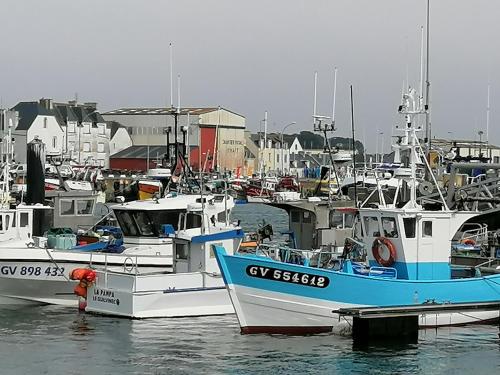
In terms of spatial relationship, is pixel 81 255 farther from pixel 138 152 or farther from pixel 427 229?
pixel 138 152

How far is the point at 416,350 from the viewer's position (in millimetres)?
23219

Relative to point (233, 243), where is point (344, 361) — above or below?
below

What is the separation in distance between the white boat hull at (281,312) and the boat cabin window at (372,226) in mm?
2107

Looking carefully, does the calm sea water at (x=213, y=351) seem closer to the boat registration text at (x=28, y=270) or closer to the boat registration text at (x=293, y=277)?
the boat registration text at (x=293, y=277)

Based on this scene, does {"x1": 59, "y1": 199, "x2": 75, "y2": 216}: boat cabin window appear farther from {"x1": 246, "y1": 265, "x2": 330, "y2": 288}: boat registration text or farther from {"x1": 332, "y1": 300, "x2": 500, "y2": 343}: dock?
{"x1": 332, "y1": 300, "x2": 500, "y2": 343}: dock

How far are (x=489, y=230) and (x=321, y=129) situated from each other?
8.34 meters

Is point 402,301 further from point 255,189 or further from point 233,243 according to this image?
point 255,189

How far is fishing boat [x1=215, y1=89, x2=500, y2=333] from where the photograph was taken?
2344 centimetres

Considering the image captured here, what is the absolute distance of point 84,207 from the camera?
39.9 m

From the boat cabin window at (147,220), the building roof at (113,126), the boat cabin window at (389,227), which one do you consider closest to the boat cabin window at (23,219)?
the boat cabin window at (147,220)

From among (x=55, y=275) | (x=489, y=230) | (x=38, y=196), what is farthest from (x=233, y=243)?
(x=489, y=230)

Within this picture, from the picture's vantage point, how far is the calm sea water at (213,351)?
850 inches

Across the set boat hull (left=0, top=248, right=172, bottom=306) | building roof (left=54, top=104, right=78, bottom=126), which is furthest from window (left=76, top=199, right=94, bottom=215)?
building roof (left=54, top=104, right=78, bottom=126)

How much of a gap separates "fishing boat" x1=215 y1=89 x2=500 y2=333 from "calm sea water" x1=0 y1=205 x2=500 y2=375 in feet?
1.76
